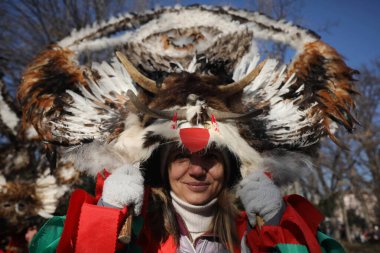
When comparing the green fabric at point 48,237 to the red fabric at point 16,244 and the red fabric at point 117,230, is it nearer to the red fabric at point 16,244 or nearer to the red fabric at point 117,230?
the red fabric at point 117,230

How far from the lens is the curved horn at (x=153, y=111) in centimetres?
189

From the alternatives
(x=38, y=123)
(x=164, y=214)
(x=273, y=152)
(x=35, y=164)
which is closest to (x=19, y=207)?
(x=35, y=164)

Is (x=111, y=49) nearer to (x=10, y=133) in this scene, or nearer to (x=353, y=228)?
(x=10, y=133)

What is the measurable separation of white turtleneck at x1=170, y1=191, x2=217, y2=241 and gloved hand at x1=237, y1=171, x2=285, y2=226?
0.79ft

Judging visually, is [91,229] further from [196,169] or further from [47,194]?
[47,194]

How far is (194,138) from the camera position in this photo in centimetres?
190

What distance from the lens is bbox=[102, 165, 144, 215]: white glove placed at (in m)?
1.75

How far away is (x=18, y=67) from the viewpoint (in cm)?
1055

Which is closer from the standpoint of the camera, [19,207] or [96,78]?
[96,78]

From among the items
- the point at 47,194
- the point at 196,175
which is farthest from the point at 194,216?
the point at 47,194

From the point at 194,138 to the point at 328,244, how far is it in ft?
2.84

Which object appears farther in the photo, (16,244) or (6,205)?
(16,244)

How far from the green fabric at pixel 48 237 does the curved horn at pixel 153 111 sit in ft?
2.25

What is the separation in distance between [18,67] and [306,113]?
33.0 feet
